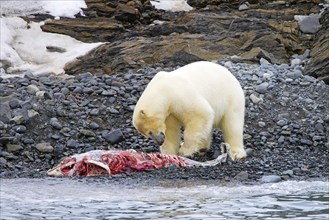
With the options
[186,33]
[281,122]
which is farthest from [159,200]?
[186,33]

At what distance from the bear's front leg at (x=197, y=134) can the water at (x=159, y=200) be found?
1.50 meters

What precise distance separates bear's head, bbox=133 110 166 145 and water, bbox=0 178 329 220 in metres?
1.40

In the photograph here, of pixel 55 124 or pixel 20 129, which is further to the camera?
pixel 55 124

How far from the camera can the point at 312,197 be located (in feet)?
29.1

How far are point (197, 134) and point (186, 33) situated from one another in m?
10.2

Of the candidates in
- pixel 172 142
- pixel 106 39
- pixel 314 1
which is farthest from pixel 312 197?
pixel 314 1

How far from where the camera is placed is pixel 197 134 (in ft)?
37.2

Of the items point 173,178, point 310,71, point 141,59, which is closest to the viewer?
point 173,178

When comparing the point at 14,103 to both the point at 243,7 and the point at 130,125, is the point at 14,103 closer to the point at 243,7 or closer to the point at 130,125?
the point at 130,125

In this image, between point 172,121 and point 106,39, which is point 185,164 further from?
point 106,39

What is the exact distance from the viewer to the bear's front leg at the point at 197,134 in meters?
11.3

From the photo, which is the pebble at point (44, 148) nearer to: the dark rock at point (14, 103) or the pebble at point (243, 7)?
the dark rock at point (14, 103)

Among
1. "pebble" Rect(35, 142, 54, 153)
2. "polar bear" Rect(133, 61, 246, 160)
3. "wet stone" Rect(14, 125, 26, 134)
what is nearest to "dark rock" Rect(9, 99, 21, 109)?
"wet stone" Rect(14, 125, 26, 134)

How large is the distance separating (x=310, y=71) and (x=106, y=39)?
8.88m
